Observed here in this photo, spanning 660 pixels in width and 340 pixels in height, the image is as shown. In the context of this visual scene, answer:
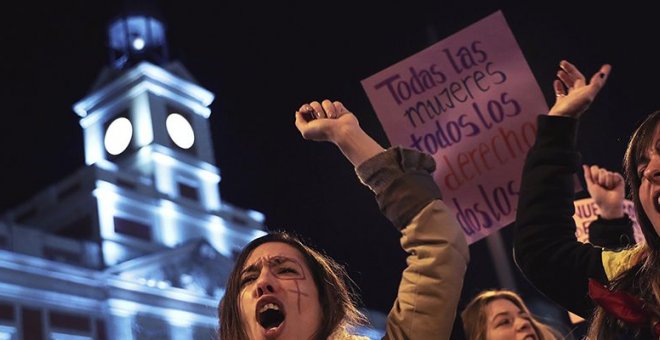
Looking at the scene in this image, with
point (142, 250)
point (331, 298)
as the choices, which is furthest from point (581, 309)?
point (142, 250)

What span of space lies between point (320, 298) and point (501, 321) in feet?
4.82

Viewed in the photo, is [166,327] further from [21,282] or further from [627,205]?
[627,205]

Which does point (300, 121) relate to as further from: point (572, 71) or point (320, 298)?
point (572, 71)

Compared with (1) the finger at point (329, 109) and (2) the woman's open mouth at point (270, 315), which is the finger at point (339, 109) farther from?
(2) the woman's open mouth at point (270, 315)

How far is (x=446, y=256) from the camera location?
1.97 metres

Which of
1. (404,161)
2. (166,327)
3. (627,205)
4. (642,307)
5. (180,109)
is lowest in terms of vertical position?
(642,307)

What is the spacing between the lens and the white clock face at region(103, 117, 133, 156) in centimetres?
2956

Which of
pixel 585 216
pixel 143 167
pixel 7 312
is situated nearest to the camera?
pixel 585 216

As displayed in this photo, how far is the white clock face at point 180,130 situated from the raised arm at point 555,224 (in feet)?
91.1

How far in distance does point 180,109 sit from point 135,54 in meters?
2.51

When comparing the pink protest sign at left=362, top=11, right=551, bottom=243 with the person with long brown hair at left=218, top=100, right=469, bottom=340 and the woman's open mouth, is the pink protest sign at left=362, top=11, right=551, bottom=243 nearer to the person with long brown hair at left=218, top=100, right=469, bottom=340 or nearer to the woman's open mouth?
the person with long brown hair at left=218, top=100, right=469, bottom=340

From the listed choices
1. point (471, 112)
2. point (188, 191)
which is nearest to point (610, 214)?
point (471, 112)

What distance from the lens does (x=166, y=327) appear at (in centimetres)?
2397

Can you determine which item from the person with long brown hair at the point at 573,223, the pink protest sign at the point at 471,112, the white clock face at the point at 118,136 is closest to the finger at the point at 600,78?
the person with long brown hair at the point at 573,223
